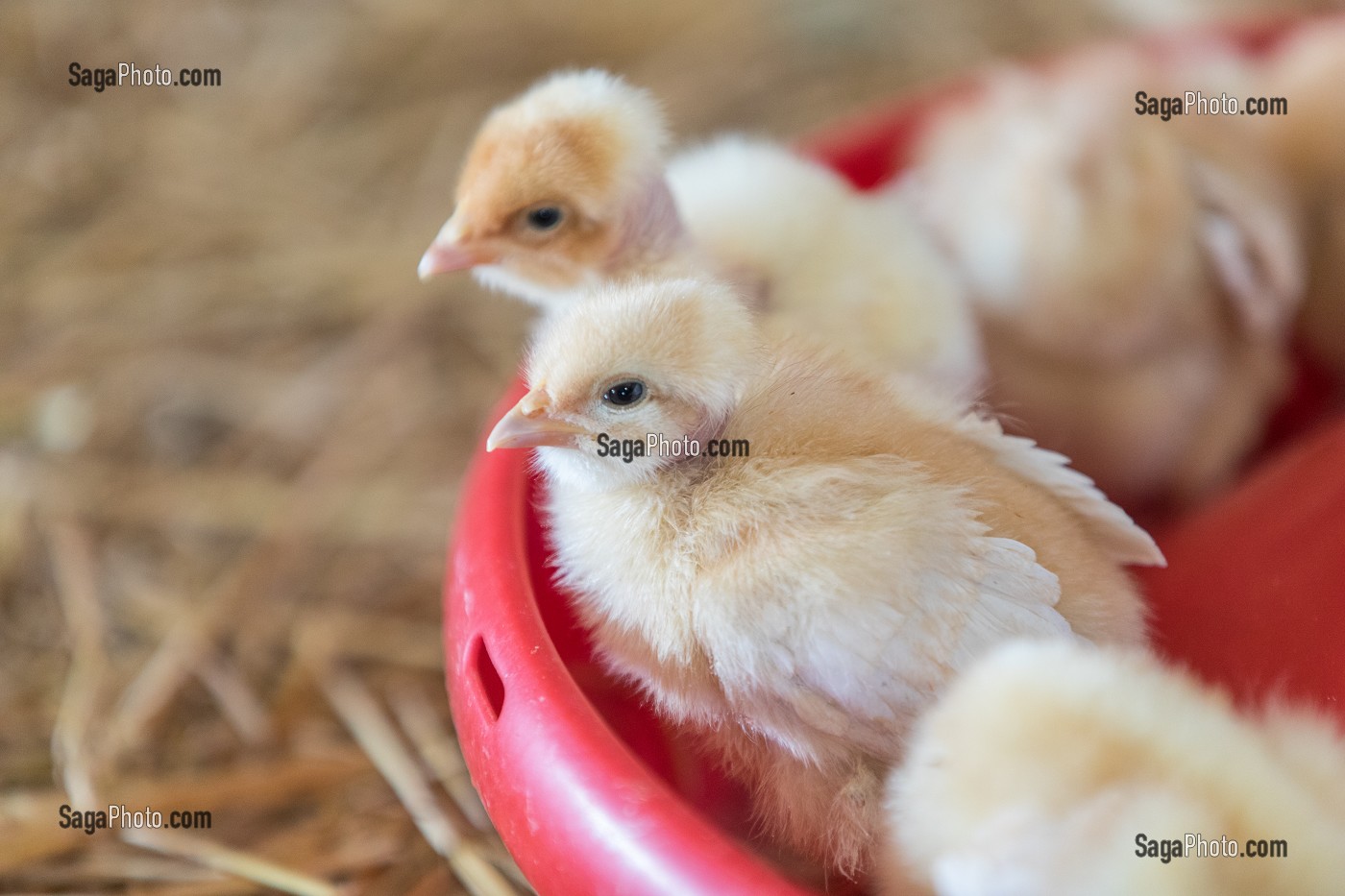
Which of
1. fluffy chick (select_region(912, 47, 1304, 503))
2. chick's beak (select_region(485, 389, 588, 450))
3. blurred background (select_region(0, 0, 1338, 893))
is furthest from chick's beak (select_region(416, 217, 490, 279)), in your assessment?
fluffy chick (select_region(912, 47, 1304, 503))

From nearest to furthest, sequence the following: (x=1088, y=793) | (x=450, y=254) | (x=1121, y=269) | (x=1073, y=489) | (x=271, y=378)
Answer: (x=1088, y=793), (x=1073, y=489), (x=450, y=254), (x=1121, y=269), (x=271, y=378)

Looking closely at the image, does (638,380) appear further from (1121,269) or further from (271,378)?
(271,378)

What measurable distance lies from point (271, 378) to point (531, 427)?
44.9 inches

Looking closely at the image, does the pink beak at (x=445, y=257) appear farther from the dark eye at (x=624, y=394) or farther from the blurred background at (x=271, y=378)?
the blurred background at (x=271, y=378)

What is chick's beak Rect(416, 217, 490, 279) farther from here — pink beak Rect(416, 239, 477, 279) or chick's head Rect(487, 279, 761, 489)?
chick's head Rect(487, 279, 761, 489)

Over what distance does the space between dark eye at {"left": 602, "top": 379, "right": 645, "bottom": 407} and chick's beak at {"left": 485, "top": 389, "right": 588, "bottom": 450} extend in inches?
1.2

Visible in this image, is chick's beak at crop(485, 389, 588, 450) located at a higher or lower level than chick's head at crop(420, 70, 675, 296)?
lower

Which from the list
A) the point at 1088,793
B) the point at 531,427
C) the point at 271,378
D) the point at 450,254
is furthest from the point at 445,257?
the point at 271,378

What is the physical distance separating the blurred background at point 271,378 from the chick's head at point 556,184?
13.1 inches

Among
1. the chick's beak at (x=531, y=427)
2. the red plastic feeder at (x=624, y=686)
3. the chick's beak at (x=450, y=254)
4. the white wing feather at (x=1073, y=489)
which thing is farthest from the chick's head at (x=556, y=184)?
the white wing feather at (x=1073, y=489)

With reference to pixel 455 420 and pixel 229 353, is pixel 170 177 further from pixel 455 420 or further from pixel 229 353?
pixel 455 420

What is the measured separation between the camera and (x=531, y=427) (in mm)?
829

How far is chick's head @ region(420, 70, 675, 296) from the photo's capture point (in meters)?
1.00

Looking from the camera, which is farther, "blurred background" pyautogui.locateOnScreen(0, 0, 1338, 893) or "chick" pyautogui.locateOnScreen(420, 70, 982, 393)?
"blurred background" pyautogui.locateOnScreen(0, 0, 1338, 893)
